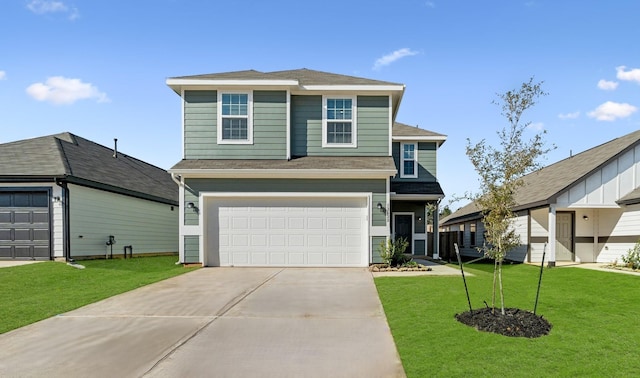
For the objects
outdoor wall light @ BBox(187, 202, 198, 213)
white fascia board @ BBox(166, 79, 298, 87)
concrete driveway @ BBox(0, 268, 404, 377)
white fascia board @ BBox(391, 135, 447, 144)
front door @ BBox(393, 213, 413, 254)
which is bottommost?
concrete driveway @ BBox(0, 268, 404, 377)

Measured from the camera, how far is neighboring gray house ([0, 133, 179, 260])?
12.9m

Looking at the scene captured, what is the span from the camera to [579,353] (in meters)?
4.90

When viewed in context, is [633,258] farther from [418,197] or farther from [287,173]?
[287,173]

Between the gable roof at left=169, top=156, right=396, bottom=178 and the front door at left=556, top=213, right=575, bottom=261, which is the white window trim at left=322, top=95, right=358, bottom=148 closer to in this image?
the gable roof at left=169, top=156, right=396, bottom=178

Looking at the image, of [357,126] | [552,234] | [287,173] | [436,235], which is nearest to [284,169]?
[287,173]

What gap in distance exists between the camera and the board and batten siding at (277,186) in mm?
12992

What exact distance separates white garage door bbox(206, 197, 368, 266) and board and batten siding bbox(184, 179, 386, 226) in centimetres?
32

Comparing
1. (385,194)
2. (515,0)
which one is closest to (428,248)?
(385,194)

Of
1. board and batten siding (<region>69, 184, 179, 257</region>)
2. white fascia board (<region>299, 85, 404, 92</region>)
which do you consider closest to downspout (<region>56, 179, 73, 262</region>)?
board and batten siding (<region>69, 184, 179, 257</region>)

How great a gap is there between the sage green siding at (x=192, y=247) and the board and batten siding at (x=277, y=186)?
0.49 metres

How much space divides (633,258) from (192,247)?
15.0 metres

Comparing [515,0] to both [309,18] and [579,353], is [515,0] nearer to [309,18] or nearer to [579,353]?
[309,18]

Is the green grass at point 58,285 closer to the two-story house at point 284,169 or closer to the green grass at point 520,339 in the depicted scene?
the two-story house at point 284,169

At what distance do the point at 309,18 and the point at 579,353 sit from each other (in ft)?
42.4
